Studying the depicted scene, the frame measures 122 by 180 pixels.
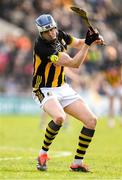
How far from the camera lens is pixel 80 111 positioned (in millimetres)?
11141

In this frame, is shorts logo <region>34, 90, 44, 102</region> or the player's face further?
shorts logo <region>34, 90, 44, 102</region>

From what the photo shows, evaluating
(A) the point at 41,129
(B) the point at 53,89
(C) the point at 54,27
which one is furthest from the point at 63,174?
(A) the point at 41,129

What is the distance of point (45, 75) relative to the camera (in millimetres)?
11234

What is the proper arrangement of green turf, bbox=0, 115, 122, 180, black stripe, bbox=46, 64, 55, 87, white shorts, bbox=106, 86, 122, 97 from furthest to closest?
white shorts, bbox=106, 86, 122, 97 < black stripe, bbox=46, 64, 55, 87 < green turf, bbox=0, 115, 122, 180

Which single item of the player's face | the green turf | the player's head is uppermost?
the player's head

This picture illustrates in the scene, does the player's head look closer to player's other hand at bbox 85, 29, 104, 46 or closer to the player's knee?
player's other hand at bbox 85, 29, 104, 46

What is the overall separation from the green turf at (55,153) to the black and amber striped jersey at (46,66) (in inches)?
52.8

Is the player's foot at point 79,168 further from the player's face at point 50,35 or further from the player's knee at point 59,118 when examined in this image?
the player's face at point 50,35

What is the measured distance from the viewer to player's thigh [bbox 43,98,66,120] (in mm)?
11000

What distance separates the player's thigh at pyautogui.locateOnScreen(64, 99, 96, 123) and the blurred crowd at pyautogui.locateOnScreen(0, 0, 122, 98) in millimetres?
19334

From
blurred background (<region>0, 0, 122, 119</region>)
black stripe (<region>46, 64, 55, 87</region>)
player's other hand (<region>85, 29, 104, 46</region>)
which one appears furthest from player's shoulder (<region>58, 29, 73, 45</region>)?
blurred background (<region>0, 0, 122, 119</region>)

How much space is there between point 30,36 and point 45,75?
21434 millimetres

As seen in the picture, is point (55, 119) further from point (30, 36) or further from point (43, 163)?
point (30, 36)

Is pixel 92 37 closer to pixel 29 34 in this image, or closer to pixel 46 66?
pixel 46 66
